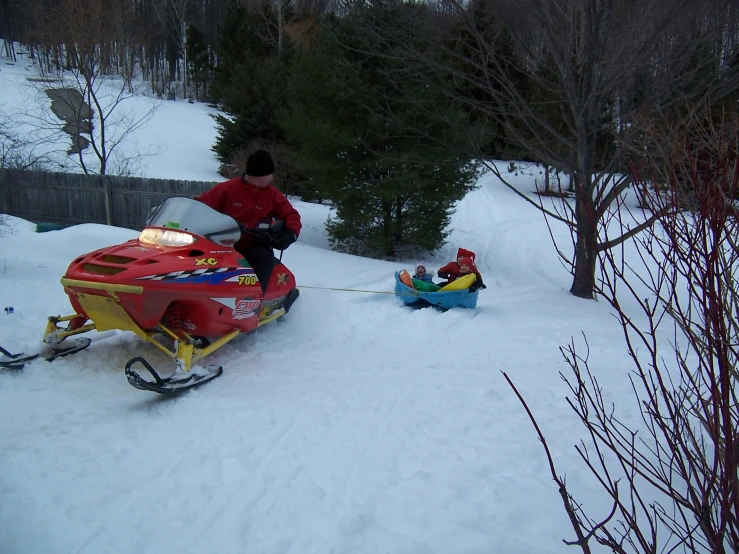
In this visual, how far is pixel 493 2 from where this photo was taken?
919 centimetres

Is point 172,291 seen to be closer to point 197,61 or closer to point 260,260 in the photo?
point 260,260

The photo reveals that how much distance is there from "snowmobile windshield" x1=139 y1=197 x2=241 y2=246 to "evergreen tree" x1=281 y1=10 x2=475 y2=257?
6.67 metres

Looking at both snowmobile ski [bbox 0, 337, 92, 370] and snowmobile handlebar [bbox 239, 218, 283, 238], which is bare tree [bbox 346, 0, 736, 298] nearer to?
snowmobile handlebar [bbox 239, 218, 283, 238]

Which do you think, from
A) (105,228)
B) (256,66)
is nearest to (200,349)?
(105,228)

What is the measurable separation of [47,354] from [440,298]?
451 cm

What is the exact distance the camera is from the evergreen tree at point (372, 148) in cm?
1173

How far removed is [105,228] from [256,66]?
45.5 ft

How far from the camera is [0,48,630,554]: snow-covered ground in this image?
2.75m

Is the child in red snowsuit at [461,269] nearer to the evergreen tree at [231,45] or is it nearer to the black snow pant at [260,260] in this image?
the black snow pant at [260,260]

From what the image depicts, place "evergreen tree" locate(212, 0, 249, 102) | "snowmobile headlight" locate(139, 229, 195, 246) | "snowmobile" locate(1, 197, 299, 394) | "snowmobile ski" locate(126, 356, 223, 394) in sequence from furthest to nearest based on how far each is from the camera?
"evergreen tree" locate(212, 0, 249, 102), "snowmobile headlight" locate(139, 229, 195, 246), "snowmobile" locate(1, 197, 299, 394), "snowmobile ski" locate(126, 356, 223, 394)

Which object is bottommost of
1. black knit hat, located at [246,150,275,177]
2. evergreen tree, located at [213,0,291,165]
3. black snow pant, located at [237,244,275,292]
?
black snow pant, located at [237,244,275,292]

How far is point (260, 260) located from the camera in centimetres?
564

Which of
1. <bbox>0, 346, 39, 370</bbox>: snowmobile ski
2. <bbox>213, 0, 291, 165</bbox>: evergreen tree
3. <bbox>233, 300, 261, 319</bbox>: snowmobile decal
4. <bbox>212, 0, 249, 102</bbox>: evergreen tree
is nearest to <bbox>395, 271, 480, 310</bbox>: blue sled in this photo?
<bbox>233, 300, 261, 319</bbox>: snowmobile decal

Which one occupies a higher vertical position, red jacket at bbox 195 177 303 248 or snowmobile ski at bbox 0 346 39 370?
red jacket at bbox 195 177 303 248
